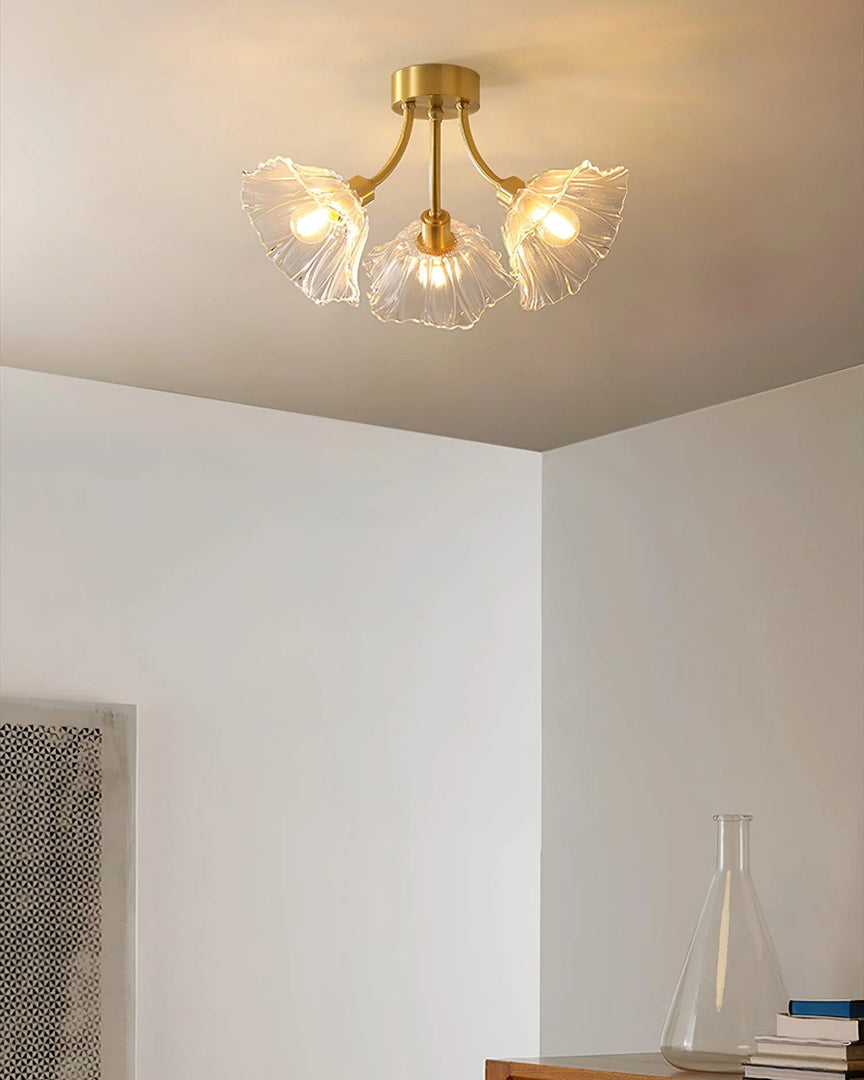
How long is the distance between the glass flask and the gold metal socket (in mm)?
1356

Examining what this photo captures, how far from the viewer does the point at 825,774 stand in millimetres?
3295

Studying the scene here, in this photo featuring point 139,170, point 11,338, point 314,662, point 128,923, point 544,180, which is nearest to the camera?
point 544,180

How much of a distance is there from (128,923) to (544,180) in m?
2.17

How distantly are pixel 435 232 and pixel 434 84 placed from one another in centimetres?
22

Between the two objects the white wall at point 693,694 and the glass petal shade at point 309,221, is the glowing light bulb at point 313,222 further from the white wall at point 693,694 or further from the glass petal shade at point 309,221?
the white wall at point 693,694

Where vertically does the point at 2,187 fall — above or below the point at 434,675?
above

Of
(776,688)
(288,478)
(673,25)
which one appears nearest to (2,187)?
(673,25)

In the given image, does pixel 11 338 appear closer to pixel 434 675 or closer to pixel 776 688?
pixel 434 675

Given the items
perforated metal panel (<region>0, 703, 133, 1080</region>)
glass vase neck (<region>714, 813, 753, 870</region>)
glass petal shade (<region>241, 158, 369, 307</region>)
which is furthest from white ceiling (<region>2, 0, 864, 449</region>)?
glass vase neck (<region>714, 813, 753, 870</region>)

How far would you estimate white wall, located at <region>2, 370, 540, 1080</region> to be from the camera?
359 cm

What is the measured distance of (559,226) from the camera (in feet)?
6.57

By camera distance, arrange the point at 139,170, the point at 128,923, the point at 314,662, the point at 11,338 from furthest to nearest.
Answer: the point at 314,662 < the point at 128,923 < the point at 11,338 < the point at 139,170

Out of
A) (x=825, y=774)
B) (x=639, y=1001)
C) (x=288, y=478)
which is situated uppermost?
(x=288, y=478)

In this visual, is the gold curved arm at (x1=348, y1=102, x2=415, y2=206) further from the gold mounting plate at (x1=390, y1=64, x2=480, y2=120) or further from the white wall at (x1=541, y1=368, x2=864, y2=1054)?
the white wall at (x1=541, y1=368, x2=864, y2=1054)
